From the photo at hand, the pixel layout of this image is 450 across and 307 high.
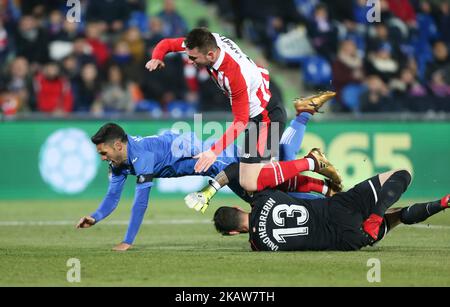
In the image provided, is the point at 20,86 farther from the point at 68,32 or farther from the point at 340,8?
the point at 340,8

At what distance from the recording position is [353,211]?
10.9 meters

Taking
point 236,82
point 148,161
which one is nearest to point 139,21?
point 148,161

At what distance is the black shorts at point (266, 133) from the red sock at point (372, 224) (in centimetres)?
187

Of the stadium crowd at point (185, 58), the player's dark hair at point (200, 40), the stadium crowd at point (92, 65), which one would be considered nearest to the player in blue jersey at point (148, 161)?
the player's dark hair at point (200, 40)

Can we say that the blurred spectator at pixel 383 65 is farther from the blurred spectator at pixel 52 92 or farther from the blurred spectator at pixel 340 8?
the blurred spectator at pixel 52 92

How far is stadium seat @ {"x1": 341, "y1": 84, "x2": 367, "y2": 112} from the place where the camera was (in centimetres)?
2158

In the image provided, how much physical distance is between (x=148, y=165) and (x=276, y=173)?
1.51 metres

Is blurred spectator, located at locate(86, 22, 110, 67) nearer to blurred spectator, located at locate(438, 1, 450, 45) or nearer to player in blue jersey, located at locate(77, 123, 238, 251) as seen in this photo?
blurred spectator, located at locate(438, 1, 450, 45)

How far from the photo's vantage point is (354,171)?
19.2 m

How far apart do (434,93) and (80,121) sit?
311 inches

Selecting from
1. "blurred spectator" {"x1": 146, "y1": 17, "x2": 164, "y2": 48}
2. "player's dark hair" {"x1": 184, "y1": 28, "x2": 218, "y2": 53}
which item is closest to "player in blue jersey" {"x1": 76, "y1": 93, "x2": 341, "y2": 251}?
"player's dark hair" {"x1": 184, "y1": 28, "x2": 218, "y2": 53}

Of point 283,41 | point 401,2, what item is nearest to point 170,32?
point 283,41

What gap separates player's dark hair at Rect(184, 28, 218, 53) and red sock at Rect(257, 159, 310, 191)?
5.07ft

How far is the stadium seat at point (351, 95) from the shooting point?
21578mm
